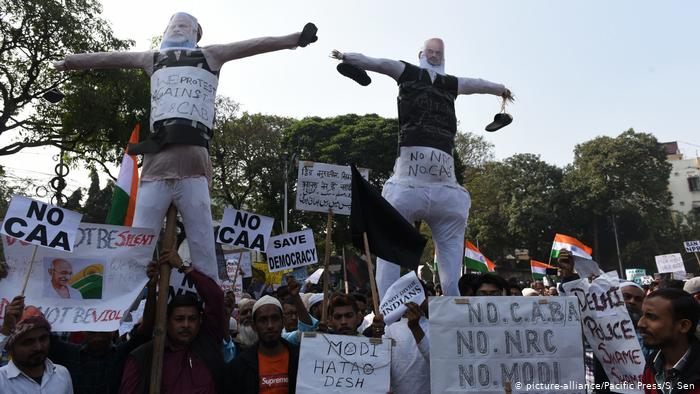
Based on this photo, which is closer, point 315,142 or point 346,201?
point 346,201

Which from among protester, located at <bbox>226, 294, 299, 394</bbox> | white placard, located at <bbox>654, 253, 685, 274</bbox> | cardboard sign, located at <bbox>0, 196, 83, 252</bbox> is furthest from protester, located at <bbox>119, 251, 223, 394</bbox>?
white placard, located at <bbox>654, 253, 685, 274</bbox>

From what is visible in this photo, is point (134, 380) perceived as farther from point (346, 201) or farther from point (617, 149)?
point (617, 149)

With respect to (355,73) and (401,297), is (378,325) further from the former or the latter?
(355,73)

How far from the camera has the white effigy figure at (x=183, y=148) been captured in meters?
4.88

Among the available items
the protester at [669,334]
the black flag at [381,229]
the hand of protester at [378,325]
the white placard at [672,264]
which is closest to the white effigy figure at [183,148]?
the black flag at [381,229]

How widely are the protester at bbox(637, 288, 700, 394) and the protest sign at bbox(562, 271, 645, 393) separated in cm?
80

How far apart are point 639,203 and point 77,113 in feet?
124

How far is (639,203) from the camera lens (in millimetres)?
42625

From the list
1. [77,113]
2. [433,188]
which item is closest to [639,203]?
[77,113]

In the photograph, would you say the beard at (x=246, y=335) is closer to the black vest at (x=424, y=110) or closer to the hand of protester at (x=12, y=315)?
the hand of protester at (x=12, y=315)

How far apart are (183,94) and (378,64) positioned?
2231 millimetres

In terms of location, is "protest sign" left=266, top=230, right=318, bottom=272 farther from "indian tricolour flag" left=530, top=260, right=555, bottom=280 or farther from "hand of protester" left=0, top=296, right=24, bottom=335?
"indian tricolour flag" left=530, top=260, right=555, bottom=280

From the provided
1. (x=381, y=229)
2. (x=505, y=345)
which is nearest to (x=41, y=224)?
(x=381, y=229)

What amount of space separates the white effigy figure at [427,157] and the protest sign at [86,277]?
8.06 ft
